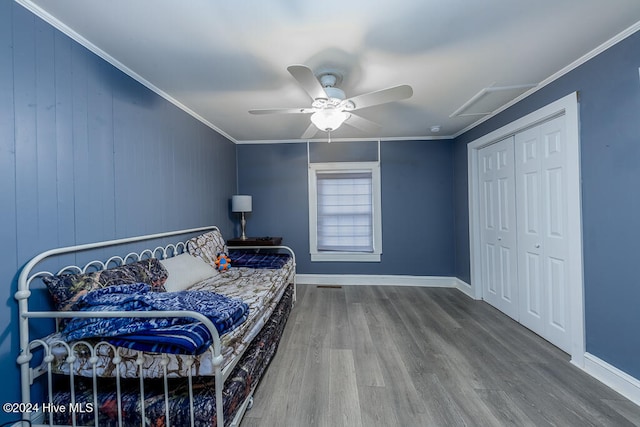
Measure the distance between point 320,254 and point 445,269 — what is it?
2084 mm

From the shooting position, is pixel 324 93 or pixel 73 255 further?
pixel 324 93

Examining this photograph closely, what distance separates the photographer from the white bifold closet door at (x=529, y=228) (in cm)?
219

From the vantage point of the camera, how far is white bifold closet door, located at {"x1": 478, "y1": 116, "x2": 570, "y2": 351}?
2.19 m

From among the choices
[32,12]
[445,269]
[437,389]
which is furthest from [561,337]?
[32,12]

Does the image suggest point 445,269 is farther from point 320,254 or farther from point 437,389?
point 437,389

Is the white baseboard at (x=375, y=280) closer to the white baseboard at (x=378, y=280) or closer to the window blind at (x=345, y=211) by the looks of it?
the white baseboard at (x=378, y=280)

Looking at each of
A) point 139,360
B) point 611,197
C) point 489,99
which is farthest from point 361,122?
point 139,360

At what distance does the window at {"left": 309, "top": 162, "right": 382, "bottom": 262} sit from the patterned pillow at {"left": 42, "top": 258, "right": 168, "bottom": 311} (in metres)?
2.53

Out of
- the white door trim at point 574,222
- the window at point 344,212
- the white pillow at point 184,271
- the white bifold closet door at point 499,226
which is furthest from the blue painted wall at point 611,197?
the white pillow at point 184,271

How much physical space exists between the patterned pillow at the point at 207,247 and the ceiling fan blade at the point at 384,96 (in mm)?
2216

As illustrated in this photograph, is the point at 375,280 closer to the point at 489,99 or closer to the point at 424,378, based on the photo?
the point at 424,378

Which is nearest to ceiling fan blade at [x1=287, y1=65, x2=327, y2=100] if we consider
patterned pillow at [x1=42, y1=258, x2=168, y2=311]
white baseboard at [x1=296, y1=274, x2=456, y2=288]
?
patterned pillow at [x1=42, y1=258, x2=168, y2=311]

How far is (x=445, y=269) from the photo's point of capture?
157 inches

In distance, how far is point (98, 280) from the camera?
1489mm
